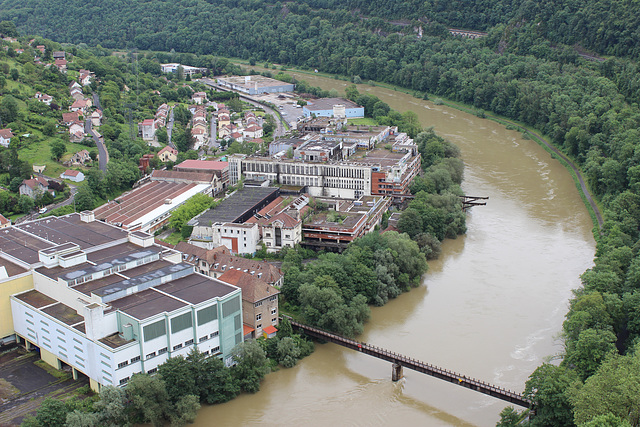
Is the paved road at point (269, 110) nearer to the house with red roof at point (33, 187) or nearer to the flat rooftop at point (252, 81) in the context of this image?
the flat rooftop at point (252, 81)

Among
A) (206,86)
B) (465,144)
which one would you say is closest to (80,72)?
(206,86)

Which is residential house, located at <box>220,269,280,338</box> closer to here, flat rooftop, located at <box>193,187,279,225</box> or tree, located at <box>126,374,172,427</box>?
tree, located at <box>126,374,172,427</box>

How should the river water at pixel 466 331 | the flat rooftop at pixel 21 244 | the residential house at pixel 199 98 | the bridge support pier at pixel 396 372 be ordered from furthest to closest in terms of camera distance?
the residential house at pixel 199 98 < the flat rooftop at pixel 21 244 < the bridge support pier at pixel 396 372 < the river water at pixel 466 331

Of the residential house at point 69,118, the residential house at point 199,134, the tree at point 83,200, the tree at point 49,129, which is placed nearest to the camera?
the tree at point 83,200

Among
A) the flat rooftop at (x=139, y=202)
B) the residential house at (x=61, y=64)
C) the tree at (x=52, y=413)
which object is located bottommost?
the tree at (x=52, y=413)

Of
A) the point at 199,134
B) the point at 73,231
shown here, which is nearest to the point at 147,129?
the point at 199,134

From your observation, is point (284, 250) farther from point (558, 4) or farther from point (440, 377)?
point (558, 4)

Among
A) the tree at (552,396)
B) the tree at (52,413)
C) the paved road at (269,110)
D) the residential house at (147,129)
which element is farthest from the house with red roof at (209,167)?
the tree at (552,396)
